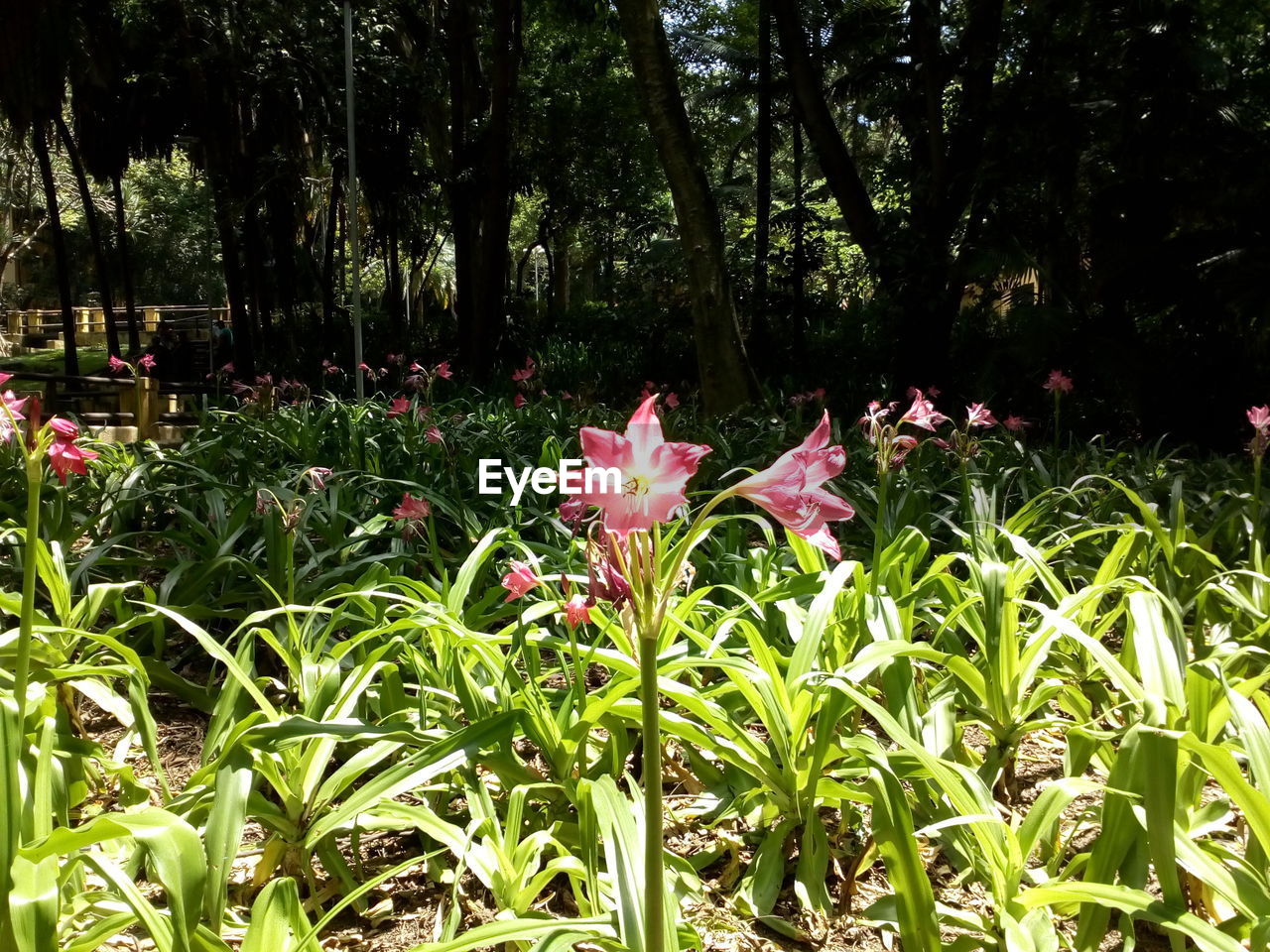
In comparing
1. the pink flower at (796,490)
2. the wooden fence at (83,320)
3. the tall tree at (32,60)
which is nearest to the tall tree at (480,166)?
the tall tree at (32,60)

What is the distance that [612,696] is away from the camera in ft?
5.09

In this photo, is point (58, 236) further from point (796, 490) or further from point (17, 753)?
point (796, 490)

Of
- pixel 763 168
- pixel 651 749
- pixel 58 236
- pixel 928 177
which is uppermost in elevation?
pixel 763 168

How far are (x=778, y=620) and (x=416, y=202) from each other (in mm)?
15577

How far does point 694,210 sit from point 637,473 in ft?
16.0

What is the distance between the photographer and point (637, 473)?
0.85 meters

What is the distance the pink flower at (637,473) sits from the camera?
2.74ft

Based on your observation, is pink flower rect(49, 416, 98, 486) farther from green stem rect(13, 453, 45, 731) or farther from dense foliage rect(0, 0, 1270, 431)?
dense foliage rect(0, 0, 1270, 431)

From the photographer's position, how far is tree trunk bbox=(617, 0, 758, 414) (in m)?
5.16

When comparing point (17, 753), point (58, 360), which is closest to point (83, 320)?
point (58, 360)

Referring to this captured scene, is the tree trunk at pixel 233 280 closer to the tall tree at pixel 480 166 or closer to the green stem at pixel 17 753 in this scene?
the tall tree at pixel 480 166

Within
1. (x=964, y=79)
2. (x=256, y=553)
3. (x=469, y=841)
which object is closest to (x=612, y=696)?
(x=469, y=841)

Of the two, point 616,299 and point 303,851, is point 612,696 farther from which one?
point 616,299

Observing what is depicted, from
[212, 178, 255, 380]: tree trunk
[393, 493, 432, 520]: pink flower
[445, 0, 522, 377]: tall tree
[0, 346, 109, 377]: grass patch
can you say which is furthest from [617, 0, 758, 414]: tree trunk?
[0, 346, 109, 377]: grass patch
